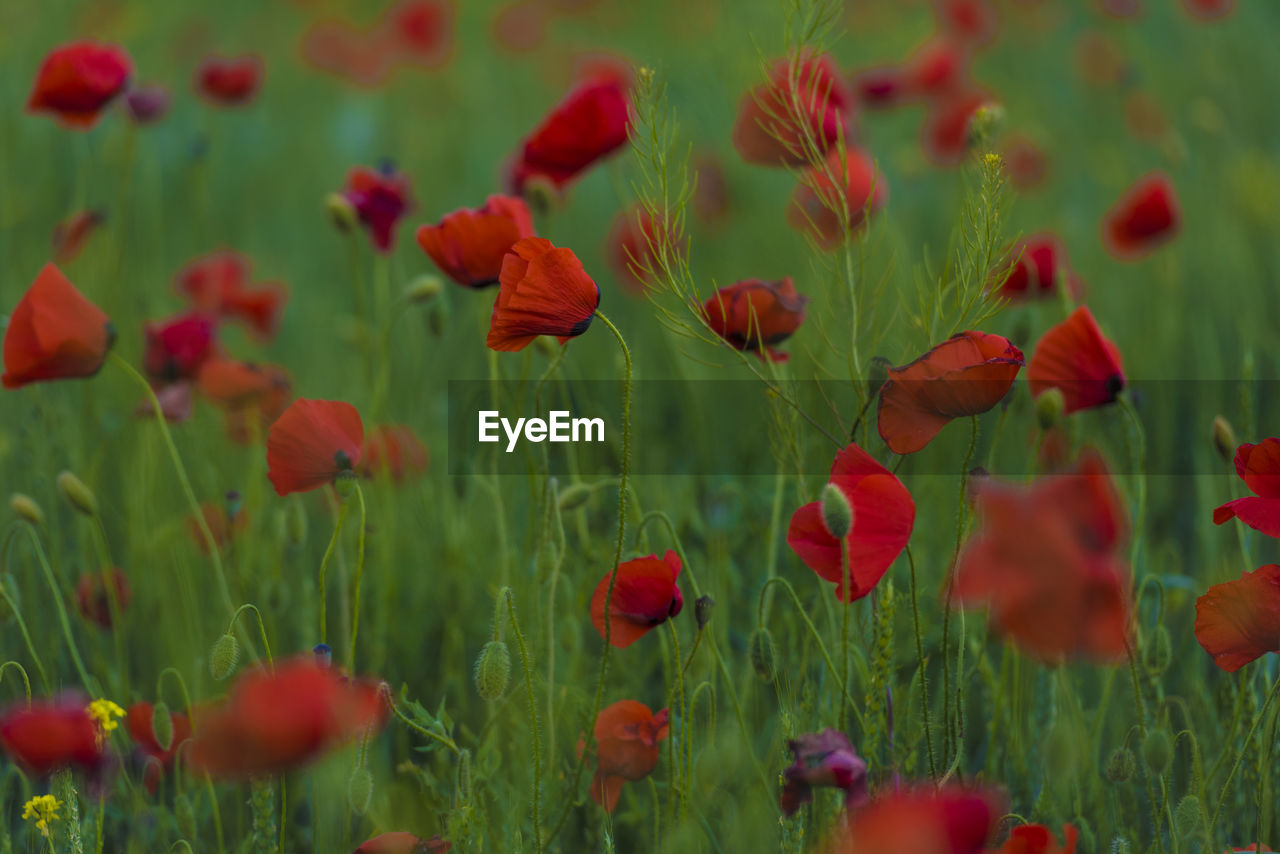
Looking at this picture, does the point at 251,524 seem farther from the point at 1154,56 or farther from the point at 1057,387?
the point at 1154,56

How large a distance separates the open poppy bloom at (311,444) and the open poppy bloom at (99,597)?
455 millimetres

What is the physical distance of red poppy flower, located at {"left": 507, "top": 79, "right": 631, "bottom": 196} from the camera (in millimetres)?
1358

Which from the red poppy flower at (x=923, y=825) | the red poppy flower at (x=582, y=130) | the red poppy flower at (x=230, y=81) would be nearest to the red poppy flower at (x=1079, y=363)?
the red poppy flower at (x=923, y=825)

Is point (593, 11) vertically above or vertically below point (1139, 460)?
above

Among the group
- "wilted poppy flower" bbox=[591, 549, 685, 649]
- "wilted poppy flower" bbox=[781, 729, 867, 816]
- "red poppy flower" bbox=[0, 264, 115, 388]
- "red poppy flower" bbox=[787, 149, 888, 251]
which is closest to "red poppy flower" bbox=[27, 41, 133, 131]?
"red poppy flower" bbox=[0, 264, 115, 388]

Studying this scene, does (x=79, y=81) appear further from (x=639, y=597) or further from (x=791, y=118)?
(x=639, y=597)

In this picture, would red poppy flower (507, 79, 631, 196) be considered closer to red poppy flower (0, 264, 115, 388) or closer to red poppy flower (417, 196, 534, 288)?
red poppy flower (417, 196, 534, 288)

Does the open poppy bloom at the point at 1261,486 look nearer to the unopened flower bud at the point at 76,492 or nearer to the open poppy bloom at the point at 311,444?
A: the open poppy bloom at the point at 311,444

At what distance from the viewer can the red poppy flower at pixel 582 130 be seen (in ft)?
4.46

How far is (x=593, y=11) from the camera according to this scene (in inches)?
170

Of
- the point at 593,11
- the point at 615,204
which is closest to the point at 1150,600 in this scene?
the point at 615,204

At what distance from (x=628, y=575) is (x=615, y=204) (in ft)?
8.14

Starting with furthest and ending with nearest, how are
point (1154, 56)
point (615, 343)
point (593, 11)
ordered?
point (593, 11), point (1154, 56), point (615, 343)

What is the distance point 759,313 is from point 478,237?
0.28 meters
